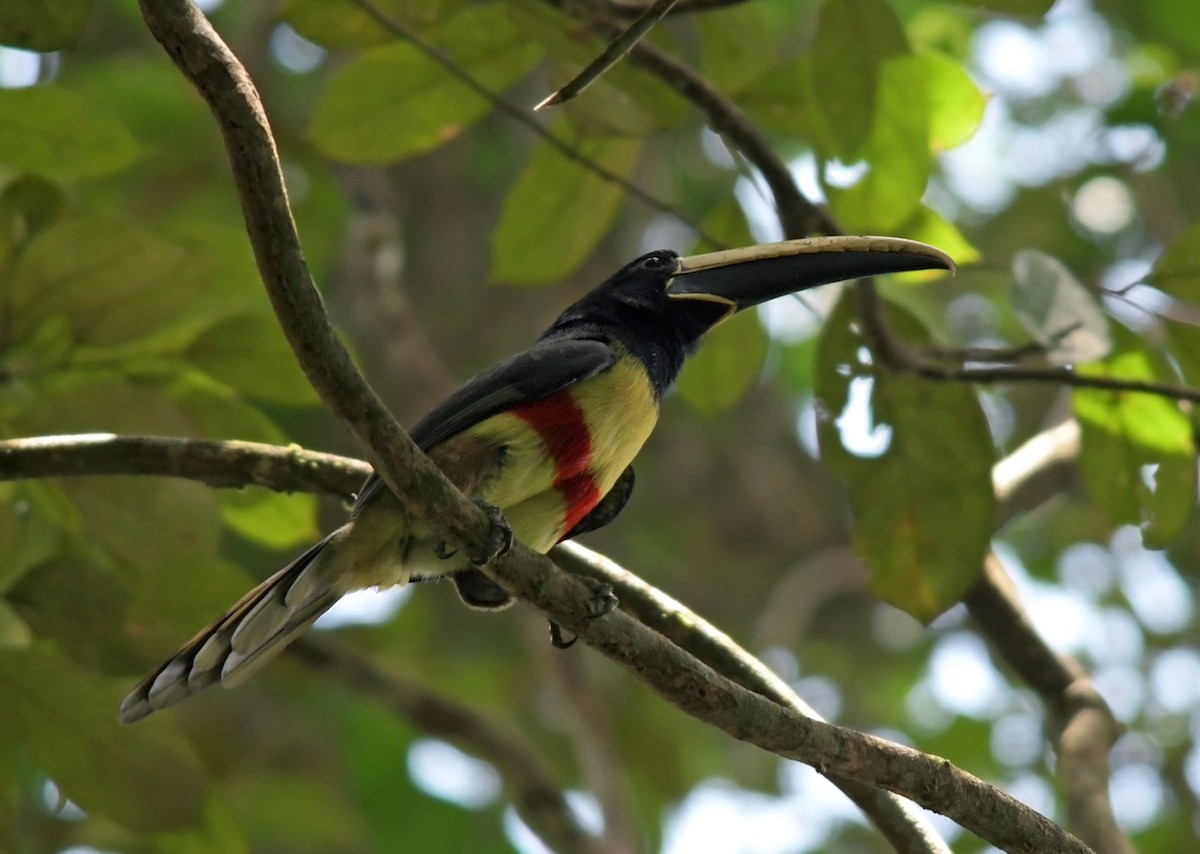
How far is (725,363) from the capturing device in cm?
396

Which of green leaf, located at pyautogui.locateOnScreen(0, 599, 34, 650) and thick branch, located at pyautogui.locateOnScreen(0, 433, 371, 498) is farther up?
thick branch, located at pyautogui.locateOnScreen(0, 433, 371, 498)

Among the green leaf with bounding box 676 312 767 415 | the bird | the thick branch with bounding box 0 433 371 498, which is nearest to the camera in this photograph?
the thick branch with bounding box 0 433 371 498

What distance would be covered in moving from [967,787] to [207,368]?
199 centimetres

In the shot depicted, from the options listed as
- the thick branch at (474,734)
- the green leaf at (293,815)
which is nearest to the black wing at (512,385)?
the thick branch at (474,734)

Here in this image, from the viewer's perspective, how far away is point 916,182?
3.44 meters

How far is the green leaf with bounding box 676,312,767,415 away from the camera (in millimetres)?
3945

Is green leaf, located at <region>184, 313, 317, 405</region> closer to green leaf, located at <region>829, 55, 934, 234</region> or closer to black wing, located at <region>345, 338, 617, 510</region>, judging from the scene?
black wing, located at <region>345, 338, 617, 510</region>

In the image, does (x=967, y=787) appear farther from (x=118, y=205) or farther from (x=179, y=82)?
(x=118, y=205)

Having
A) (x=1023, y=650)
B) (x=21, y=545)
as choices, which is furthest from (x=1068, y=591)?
(x=21, y=545)

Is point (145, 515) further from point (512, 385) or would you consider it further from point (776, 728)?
point (776, 728)

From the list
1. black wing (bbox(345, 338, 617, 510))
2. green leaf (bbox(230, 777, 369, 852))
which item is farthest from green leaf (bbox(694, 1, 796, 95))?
green leaf (bbox(230, 777, 369, 852))

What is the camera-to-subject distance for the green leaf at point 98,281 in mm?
3043

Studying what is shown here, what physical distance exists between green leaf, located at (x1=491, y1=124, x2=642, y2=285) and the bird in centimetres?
23

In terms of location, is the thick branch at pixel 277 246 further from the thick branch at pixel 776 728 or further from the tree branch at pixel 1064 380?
the tree branch at pixel 1064 380
